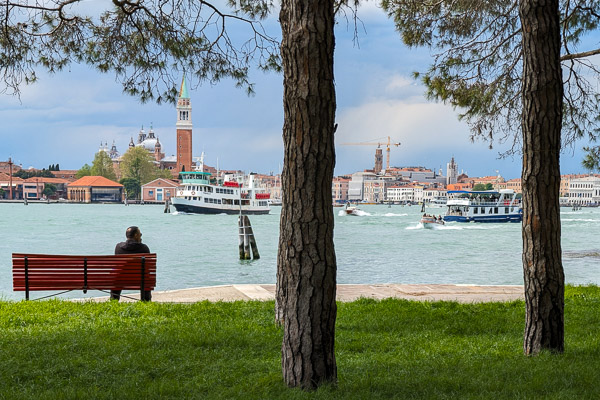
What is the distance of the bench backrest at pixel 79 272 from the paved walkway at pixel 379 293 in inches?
34.7

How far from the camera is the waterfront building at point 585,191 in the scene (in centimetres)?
13962

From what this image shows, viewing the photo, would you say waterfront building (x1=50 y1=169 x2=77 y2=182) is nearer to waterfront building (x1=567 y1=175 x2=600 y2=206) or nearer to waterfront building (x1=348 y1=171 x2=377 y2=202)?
waterfront building (x1=348 y1=171 x2=377 y2=202)

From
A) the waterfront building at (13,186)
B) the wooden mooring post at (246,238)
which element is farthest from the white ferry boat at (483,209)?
the waterfront building at (13,186)

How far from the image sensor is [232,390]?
3293 mm

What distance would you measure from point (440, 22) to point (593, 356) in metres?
5.74

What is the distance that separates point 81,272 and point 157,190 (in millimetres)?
111270

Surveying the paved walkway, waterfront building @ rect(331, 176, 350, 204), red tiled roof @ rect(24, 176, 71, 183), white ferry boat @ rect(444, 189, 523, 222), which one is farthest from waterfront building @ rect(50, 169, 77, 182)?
the paved walkway

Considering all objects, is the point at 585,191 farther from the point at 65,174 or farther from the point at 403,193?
the point at 65,174

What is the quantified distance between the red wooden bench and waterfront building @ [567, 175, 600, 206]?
479 feet

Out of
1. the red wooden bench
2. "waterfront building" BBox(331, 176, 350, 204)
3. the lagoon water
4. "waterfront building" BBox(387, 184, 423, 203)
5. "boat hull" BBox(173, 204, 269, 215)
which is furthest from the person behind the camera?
"waterfront building" BBox(331, 176, 350, 204)

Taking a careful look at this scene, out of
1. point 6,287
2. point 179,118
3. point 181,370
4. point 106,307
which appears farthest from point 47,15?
point 179,118

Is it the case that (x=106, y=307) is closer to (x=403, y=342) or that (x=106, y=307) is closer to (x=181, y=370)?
(x=181, y=370)

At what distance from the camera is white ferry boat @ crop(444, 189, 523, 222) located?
55656mm

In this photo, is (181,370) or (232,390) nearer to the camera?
(232,390)
